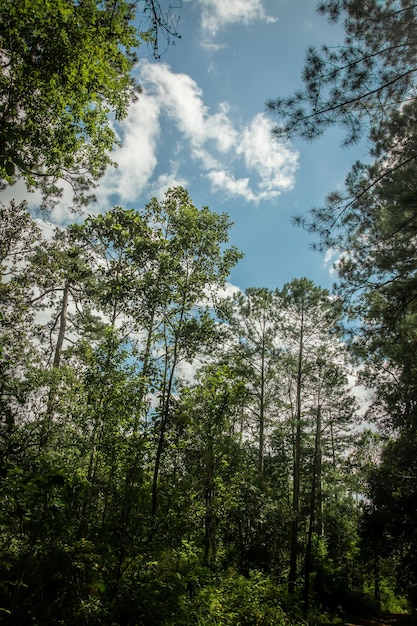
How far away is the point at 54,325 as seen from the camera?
15.6 meters

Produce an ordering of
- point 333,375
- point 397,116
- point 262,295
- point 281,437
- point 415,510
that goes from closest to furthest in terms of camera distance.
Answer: point 397,116 → point 415,510 → point 333,375 → point 262,295 → point 281,437

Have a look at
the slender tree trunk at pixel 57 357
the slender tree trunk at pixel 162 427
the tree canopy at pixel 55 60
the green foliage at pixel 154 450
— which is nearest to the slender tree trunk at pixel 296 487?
the green foliage at pixel 154 450

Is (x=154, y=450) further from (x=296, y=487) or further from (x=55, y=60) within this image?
(x=296, y=487)

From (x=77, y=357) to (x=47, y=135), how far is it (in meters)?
10.9

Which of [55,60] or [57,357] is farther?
[57,357]

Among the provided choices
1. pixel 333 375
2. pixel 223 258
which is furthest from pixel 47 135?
pixel 333 375

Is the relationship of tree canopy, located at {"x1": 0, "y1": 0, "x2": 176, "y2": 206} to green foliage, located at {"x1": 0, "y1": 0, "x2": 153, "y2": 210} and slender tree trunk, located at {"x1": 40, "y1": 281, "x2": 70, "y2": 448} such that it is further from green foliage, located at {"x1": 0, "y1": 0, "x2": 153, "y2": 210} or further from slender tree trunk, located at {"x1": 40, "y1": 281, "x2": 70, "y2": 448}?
slender tree trunk, located at {"x1": 40, "y1": 281, "x2": 70, "y2": 448}

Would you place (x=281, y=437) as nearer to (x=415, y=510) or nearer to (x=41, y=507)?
(x=415, y=510)

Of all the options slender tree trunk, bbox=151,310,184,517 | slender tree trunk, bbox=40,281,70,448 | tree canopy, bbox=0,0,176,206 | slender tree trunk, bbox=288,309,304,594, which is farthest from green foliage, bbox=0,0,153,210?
slender tree trunk, bbox=288,309,304,594

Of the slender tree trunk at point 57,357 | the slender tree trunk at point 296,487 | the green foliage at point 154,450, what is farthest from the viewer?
the slender tree trunk at point 296,487

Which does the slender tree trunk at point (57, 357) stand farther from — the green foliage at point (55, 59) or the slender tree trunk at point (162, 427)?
the green foliage at point (55, 59)

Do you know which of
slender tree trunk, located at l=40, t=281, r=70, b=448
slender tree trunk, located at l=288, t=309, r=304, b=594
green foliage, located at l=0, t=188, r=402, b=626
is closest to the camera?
green foliage, located at l=0, t=188, r=402, b=626

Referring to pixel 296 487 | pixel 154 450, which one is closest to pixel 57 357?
pixel 154 450

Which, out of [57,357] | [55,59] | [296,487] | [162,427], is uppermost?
[55,59]
